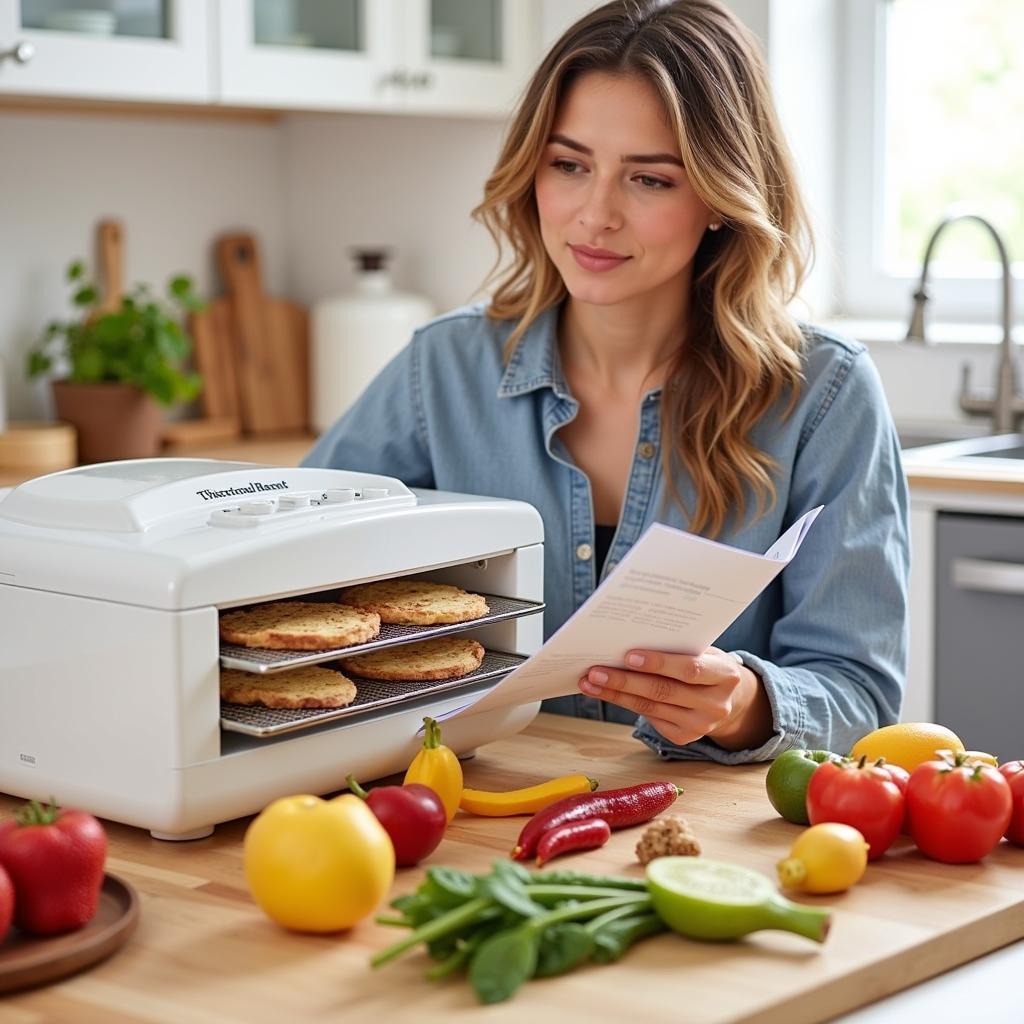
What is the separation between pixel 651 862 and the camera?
3.79 feet

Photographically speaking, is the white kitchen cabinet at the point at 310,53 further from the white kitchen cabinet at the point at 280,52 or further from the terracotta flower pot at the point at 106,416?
the terracotta flower pot at the point at 106,416

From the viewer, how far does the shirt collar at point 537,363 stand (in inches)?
73.0

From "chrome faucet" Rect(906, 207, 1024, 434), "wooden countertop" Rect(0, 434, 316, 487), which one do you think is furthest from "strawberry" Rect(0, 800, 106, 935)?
"chrome faucet" Rect(906, 207, 1024, 434)

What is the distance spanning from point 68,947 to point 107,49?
6.31 feet

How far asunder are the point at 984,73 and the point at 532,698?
218cm

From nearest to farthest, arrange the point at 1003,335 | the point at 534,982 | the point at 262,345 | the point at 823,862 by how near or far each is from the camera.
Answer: the point at 534,982, the point at 823,862, the point at 1003,335, the point at 262,345

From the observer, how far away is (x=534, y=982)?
1.01 meters

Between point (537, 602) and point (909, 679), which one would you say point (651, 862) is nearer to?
point (537, 602)

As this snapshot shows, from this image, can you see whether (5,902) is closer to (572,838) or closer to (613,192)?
(572,838)

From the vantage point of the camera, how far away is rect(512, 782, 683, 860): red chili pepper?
1.24m

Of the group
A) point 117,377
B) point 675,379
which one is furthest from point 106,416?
point 675,379

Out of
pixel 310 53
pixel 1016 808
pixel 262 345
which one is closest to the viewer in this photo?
pixel 1016 808

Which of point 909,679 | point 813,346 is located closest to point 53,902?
point 813,346

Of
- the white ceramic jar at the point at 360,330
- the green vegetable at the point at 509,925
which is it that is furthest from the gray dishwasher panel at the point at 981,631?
the green vegetable at the point at 509,925
